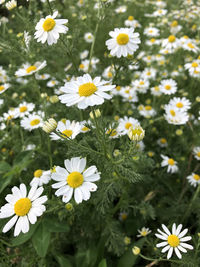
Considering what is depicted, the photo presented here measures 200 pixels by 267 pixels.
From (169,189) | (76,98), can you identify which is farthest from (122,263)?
(76,98)

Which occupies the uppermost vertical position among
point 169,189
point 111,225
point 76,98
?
point 76,98

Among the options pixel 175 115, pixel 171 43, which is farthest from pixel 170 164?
pixel 171 43

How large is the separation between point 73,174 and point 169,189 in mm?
1245

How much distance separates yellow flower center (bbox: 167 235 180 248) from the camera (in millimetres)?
1306

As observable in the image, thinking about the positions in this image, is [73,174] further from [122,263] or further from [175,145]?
[175,145]

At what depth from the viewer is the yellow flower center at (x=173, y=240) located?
1306 millimetres

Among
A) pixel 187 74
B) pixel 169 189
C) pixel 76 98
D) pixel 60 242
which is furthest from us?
pixel 187 74

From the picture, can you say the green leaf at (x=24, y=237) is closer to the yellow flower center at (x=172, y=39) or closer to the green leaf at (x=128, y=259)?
the green leaf at (x=128, y=259)

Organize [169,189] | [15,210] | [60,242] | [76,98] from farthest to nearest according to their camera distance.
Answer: [169,189], [60,242], [15,210], [76,98]

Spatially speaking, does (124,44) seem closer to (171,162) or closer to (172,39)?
(171,162)

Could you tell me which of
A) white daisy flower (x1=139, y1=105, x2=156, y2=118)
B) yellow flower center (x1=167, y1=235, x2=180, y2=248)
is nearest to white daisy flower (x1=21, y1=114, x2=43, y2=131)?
white daisy flower (x1=139, y1=105, x2=156, y2=118)

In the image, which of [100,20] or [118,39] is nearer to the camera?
[118,39]

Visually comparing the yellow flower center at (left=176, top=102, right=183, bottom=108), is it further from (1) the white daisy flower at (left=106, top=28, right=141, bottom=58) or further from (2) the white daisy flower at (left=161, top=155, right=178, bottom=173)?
(1) the white daisy flower at (left=106, top=28, right=141, bottom=58)

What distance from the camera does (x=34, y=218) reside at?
119 centimetres
